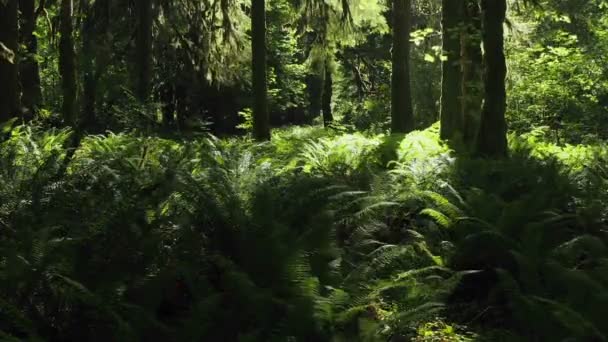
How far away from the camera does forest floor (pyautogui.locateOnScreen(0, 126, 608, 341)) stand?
3539 millimetres

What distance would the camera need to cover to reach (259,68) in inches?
477

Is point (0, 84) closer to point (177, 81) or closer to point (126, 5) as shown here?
point (126, 5)

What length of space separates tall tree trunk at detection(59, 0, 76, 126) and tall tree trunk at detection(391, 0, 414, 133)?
6941 mm

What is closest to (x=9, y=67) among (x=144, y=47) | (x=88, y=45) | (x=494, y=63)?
(x=144, y=47)

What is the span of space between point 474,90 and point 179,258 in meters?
5.95

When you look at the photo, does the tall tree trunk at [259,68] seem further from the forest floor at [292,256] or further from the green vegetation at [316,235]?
the forest floor at [292,256]

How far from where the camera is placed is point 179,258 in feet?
14.1

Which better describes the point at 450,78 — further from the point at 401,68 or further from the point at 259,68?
the point at 259,68

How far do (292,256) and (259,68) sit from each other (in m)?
8.59

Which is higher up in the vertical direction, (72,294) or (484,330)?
(72,294)

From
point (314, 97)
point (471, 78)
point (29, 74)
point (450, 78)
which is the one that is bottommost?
point (471, 78)

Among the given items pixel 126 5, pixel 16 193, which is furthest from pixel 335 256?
pixel 126 5

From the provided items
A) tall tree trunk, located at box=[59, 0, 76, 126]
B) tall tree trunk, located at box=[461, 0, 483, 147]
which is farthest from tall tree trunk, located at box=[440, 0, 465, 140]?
tall tree trunk, located at box=[59, 0, 76, 126]

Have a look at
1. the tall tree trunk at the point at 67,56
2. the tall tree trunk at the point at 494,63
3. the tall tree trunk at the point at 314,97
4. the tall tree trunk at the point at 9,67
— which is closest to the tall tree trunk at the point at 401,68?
the tall tree trunk at the point at 494,63
